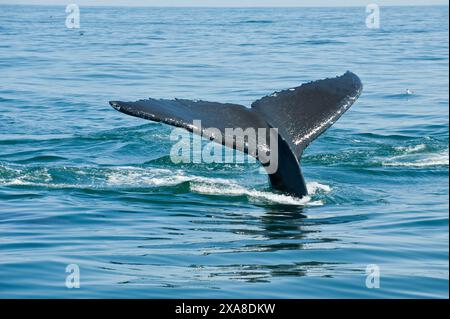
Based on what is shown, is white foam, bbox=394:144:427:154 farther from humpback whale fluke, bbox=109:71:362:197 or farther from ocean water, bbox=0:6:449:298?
humpback whale fluke, bbox=109:71:362:197

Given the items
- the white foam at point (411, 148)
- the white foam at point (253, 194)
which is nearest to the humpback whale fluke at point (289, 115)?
the white foam at point (253, 194)

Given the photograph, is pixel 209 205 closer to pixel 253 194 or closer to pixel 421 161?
pixel 253 194

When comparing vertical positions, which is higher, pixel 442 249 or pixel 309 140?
pixel 309 140

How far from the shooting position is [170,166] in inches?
526

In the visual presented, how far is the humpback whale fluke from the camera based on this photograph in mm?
9625

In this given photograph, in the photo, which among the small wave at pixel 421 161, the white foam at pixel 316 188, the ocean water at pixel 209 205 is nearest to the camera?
the ocean water at pixel 209 205

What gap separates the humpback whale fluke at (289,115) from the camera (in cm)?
962

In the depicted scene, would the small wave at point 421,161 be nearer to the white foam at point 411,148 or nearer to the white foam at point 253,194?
the white foam at point 411,148

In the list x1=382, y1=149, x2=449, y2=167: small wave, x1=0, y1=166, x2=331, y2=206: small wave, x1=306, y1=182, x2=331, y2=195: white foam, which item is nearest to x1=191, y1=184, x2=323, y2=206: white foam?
x1=0, y1=166, x2=331, y2=206: small wave

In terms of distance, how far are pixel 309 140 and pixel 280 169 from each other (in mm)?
393

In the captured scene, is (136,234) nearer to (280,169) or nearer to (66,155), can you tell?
(280,169)

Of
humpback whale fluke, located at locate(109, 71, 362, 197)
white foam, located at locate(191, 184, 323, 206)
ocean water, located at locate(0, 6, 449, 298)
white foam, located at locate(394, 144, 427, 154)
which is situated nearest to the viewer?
ocean water, located at locate(0, 6, 449, 298)

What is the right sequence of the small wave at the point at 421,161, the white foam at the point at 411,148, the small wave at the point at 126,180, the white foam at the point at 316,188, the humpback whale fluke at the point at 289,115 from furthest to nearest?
the white foam at the point at 411,148, the small wave at the point at 421,161, the small wave at the point at 126,180, the white foam at the point at 316,188, the humpback whale fluke at the point at 289,115
